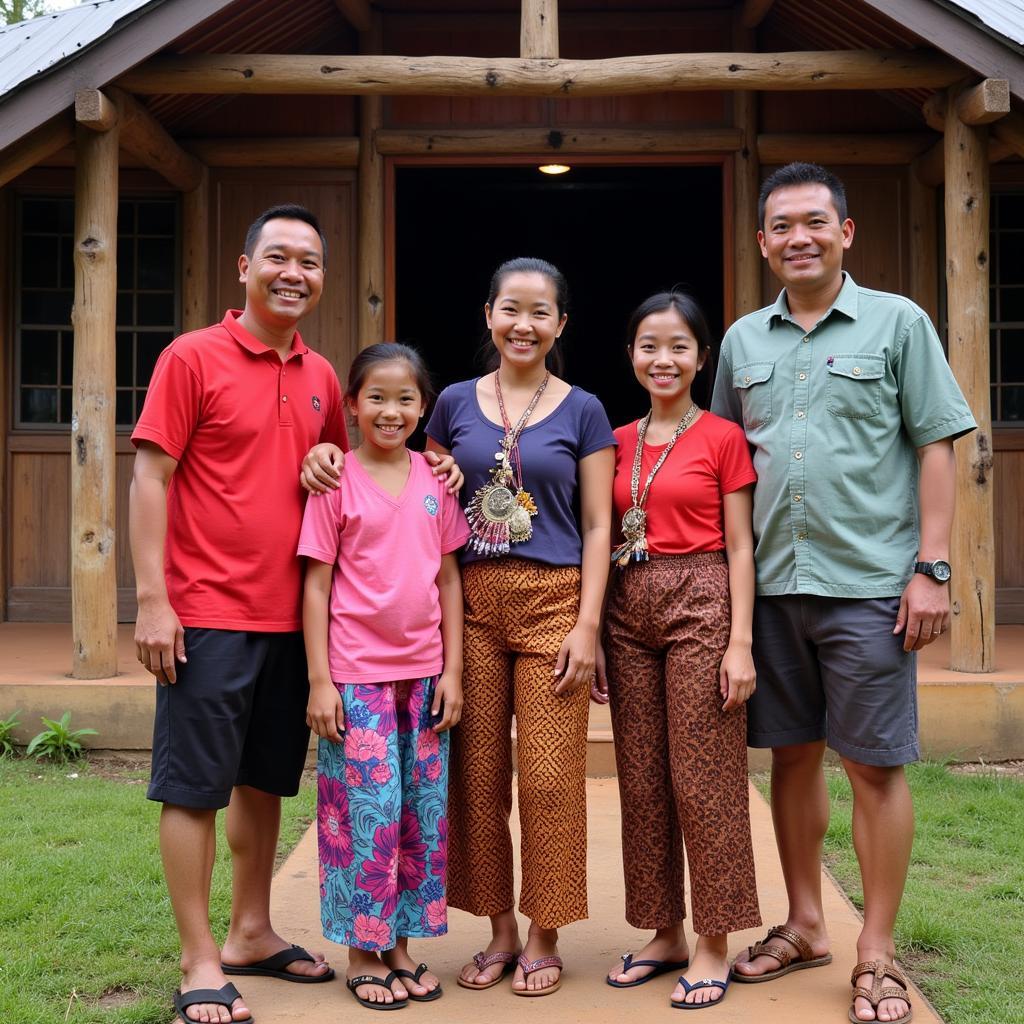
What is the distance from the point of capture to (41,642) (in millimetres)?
6871

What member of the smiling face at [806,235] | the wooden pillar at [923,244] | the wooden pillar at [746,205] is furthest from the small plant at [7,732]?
the wooden pillar at [923,244]

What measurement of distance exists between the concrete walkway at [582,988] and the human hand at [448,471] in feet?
4.29

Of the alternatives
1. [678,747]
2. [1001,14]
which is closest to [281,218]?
[678,747]

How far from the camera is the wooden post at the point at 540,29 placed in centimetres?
585

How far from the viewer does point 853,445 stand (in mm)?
3025

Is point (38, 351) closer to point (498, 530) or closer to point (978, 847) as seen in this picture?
point (498, 530)

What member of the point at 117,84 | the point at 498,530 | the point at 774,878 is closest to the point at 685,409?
the point at 498,530

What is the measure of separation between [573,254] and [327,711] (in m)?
10.2

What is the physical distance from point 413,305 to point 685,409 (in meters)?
9.23

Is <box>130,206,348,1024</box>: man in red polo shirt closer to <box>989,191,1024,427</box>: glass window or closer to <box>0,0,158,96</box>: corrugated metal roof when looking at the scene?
<box>0,0,158,96</box>: corrugated metal roof

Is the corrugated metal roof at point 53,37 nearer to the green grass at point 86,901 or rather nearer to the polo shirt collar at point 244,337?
the polo shirt collar at point 244,337

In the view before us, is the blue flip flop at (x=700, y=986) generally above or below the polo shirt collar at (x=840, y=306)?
below

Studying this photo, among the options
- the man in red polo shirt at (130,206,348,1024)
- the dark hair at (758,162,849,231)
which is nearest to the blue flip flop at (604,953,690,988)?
the man in red polo shirt at (130,206,348,1024)

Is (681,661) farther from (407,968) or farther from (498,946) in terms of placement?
(407,968)
